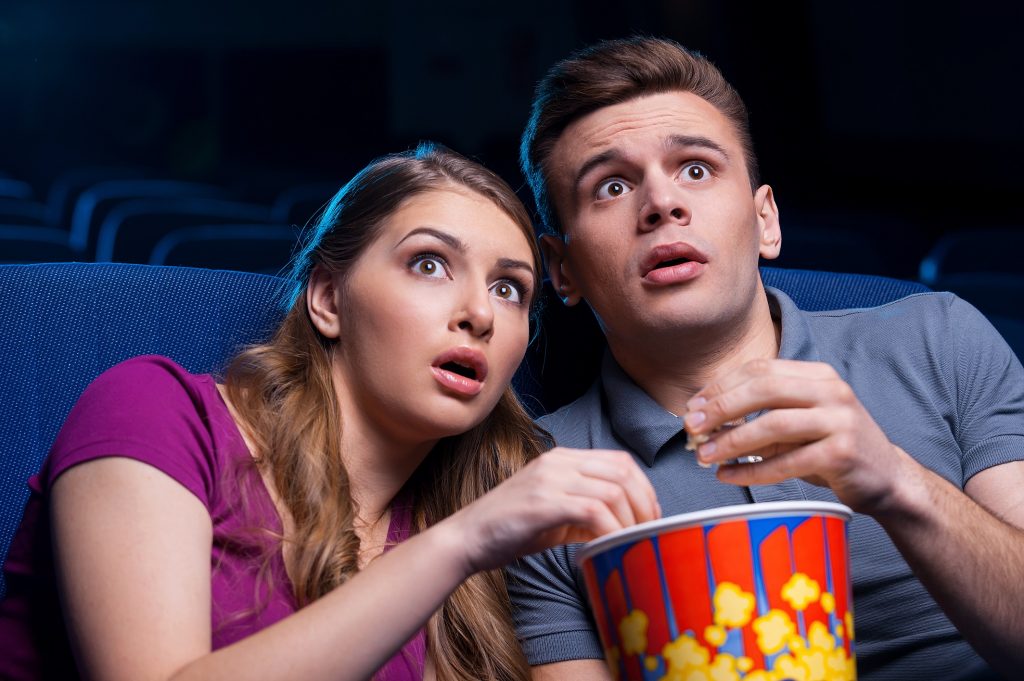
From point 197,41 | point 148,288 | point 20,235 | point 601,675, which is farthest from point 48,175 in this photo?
point 601,675

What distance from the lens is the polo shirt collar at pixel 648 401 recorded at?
4.49ft

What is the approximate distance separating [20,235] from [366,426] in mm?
1588

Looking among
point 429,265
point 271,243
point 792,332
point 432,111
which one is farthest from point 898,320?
point 432,111

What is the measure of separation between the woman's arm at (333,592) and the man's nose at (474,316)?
0.29 meters

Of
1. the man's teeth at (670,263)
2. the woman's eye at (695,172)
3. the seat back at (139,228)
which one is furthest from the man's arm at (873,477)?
the seat back at (139,228)

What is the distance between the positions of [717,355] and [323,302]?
515mm

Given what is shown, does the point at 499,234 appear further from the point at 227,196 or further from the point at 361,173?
the point at 227,196

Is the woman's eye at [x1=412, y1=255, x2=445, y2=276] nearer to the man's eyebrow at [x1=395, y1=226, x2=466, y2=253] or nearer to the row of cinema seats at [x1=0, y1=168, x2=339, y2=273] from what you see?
the man's eyebrow at [x1=395, y1=226, x2=466, y2=253]

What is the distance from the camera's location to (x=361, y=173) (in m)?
1.37

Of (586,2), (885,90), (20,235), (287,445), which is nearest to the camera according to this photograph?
(287,445)

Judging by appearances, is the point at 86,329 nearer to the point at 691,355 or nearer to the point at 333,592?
the point at 333,592

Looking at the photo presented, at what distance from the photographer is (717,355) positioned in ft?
4.75

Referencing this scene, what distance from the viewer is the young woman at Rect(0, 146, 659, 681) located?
0.87 meters

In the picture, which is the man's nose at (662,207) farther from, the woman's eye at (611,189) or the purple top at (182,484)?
the purple top at (182,484)
